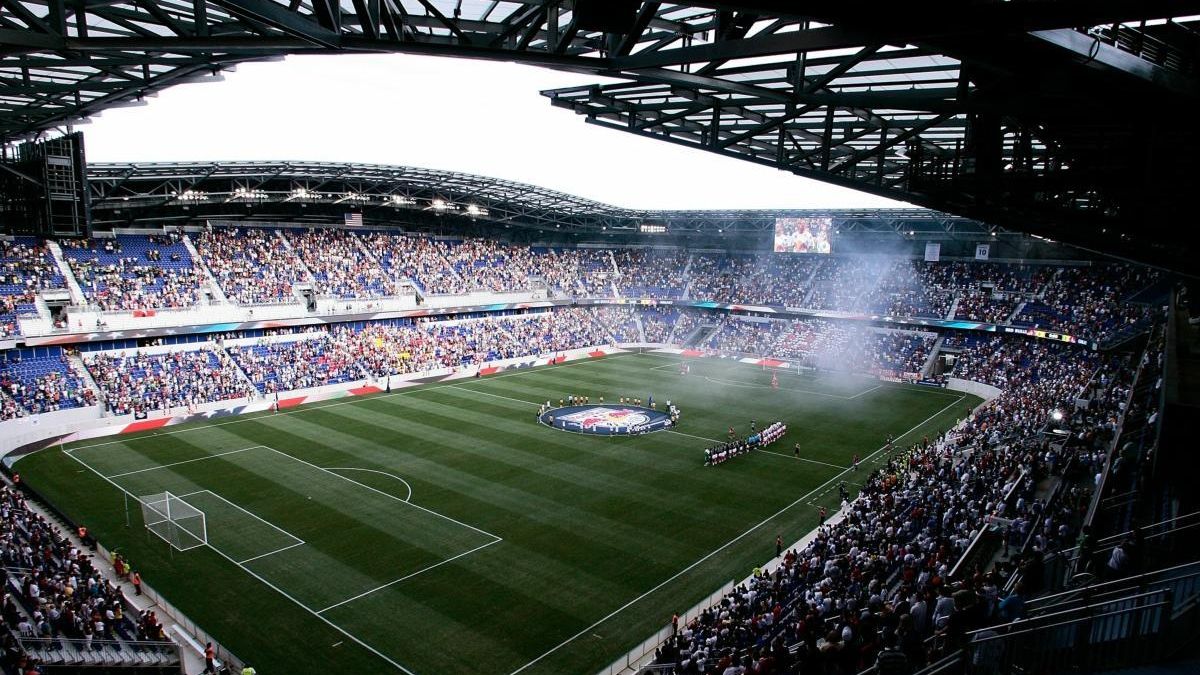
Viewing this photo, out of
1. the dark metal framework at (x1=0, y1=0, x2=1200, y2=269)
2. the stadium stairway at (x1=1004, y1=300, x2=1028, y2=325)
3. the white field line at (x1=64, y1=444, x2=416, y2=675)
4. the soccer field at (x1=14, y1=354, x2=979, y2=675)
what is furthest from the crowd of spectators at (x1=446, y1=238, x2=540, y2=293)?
the dark metal framework at (x1=0, y1=0, x2=1200, y2=269)

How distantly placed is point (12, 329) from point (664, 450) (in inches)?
1288

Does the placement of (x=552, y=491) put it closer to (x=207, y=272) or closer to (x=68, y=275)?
(x=207, y=272)

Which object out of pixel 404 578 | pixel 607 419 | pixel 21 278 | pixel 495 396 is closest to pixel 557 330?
pixel 495 396

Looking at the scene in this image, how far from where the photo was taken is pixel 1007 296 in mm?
51844

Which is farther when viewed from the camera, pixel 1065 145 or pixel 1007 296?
pixel 1007 296

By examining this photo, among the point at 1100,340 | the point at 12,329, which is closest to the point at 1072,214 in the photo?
the point at 1100,340

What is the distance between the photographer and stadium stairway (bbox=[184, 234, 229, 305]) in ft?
145

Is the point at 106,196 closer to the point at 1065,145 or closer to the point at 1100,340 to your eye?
the point at 1065,145

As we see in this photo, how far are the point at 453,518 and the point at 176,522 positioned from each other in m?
8.90

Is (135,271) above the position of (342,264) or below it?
below

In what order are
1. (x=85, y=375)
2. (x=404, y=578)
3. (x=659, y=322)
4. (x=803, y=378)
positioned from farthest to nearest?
1. (x=659, y=322)
2. (x=803, y=378)
3. (x=85, y=375)
4. (x=404, y=578)

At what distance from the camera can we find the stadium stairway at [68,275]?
3866cm

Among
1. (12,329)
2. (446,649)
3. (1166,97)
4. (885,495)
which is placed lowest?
(446,649)

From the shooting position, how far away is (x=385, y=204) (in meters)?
51.0
